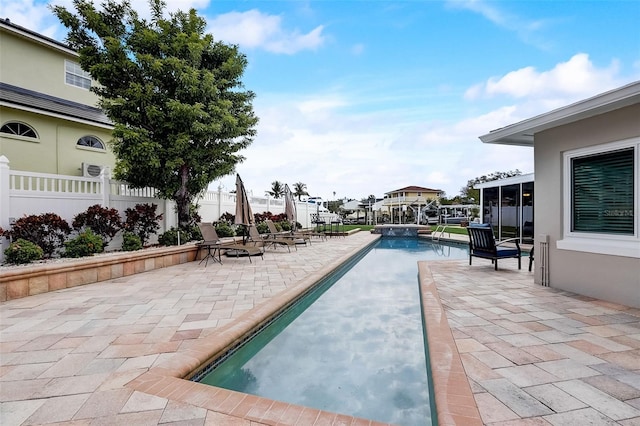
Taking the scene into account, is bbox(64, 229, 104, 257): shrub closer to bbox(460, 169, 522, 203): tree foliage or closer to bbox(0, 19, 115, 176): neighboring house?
bbox(0, 19, 115, 176): neighboring house

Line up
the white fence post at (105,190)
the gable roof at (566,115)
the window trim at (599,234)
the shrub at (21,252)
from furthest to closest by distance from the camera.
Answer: the white fence post at (105,190) < the shrub at (21,252) < the window trim at (599,234) < the gable roof at (566,115)

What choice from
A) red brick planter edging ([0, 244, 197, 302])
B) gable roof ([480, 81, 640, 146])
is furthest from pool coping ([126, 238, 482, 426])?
red brick planter edging ([0, 244, 197, 302])

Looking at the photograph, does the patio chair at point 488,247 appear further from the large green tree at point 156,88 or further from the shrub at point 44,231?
the shrub at point 44,231

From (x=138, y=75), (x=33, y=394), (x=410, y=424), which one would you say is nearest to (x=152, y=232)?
(x=138, y=75)

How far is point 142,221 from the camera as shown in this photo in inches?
367

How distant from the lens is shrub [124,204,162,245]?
29.4 feet

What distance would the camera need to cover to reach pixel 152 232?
31.7 ft

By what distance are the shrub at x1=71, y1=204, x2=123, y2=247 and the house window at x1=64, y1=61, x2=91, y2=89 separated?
9.35m

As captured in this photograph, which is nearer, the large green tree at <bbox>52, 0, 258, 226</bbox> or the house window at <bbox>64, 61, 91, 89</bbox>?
the large green tree at <bbox>52, 0, 258, 226</bbox>

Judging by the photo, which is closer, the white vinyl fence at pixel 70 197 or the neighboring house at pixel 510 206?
the white vinyl fence at pixel 70 197

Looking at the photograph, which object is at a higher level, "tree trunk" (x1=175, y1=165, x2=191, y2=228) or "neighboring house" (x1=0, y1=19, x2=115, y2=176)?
"neighboring house" (x1=0, y1=19, x2=115, y2=176)

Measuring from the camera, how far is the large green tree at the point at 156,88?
877cm

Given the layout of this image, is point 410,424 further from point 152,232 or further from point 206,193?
point 206,193

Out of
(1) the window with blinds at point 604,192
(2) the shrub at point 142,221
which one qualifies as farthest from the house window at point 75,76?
(1) the window with blinds at point 604,192
